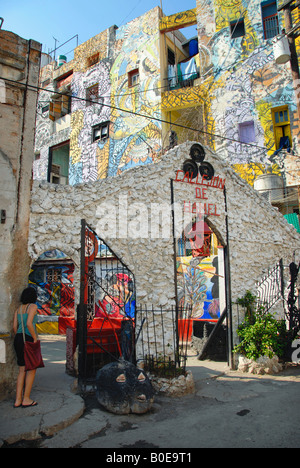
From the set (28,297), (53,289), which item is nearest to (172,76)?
(53,289)

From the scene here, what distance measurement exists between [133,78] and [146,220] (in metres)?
13.8

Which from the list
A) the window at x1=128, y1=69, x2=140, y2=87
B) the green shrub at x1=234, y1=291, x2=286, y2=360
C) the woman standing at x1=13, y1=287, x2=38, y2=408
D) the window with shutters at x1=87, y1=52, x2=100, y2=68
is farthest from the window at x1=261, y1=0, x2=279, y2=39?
the woman standing at x1=13, y1=287, x2=38, y2=408

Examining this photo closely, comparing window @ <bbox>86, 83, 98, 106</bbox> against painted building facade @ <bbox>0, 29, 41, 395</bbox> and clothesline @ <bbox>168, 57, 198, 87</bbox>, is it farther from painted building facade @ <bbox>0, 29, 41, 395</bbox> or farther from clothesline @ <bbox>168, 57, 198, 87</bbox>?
painted building facade @ <bbox>0, 29, 41, 395</bbox>

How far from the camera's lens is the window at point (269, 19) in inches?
598

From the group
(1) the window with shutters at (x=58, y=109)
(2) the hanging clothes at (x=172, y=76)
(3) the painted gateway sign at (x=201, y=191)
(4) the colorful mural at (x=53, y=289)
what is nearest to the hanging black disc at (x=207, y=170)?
(3) the painted gateway sign at (x=201, y=191)

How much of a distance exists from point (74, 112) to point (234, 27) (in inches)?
408

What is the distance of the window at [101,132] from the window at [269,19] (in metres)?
9.17

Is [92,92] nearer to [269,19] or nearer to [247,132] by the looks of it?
[247,132]

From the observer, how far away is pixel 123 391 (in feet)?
16.9

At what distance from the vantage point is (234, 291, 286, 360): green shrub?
787cm

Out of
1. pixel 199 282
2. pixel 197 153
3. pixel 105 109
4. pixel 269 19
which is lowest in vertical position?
pixel 199 282

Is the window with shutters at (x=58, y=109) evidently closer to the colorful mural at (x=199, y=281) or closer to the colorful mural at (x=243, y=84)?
the colorful mural at (x=243, y=84)

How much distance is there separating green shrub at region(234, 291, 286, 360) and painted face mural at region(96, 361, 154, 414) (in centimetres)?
352
